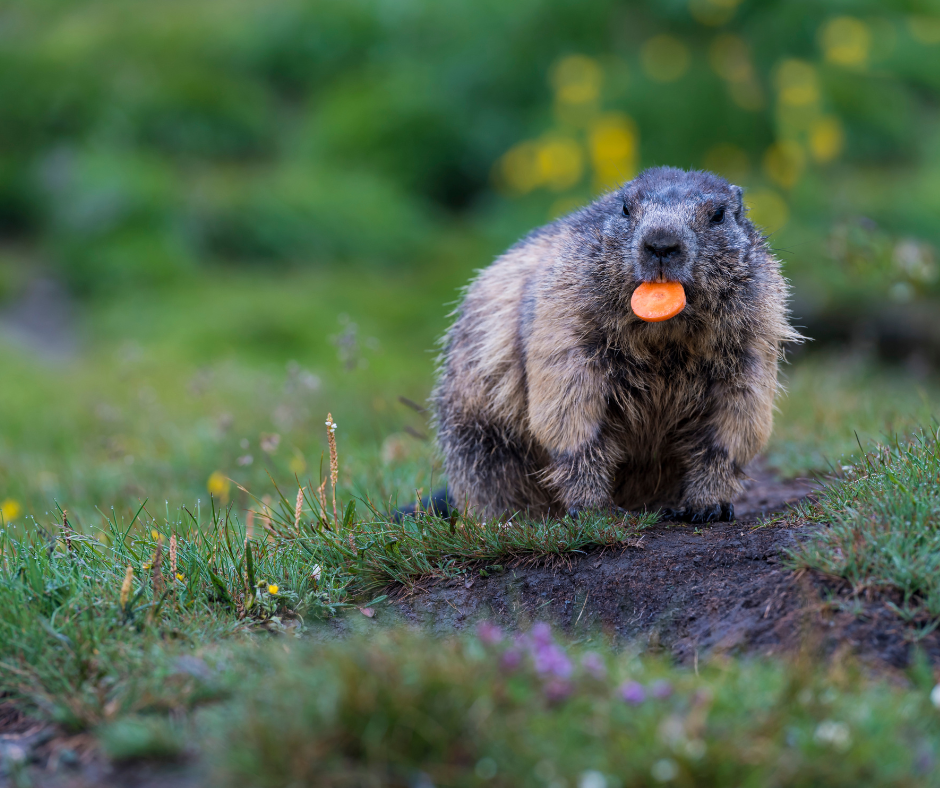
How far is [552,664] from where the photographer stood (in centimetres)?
271

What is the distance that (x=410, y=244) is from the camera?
14.1 metres

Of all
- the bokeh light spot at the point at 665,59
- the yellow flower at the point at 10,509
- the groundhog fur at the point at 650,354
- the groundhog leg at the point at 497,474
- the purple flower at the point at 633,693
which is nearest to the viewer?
the purple flower at the point at 633,693

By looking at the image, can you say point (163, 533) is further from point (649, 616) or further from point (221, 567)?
point (649, 616)

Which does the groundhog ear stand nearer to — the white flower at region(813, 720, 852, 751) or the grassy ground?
the grassy ground

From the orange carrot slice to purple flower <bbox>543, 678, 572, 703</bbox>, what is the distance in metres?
1.86

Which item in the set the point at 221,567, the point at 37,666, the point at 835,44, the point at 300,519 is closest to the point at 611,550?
the point at 300,519

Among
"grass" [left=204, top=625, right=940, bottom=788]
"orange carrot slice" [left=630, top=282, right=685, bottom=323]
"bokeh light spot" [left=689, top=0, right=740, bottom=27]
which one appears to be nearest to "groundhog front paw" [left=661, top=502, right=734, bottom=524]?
"orange carrot slice" [left=630, top=282, right=685, bottom=323]

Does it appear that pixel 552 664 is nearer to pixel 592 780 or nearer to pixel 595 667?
pixel 595 667

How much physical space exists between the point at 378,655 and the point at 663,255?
2.19m

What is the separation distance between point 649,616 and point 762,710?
3.64ft

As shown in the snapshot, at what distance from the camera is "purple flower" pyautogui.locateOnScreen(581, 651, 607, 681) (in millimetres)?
2746

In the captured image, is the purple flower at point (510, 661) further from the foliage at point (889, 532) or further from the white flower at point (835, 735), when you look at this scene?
the foliage at point (889, 532)

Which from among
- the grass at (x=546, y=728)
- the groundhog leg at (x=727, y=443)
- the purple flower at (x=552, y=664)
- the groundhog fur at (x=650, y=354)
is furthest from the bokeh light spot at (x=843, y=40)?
the purple flower at (x=552, y=664)

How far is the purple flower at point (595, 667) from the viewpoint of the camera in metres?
2.75
